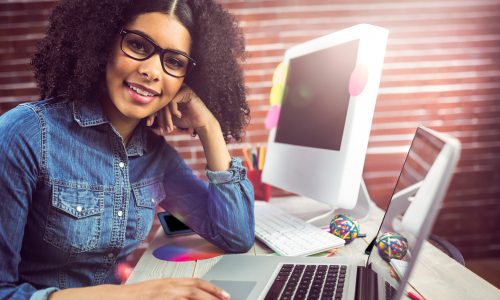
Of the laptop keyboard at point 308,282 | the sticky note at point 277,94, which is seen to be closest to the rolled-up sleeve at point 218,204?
Answer: the laptop keyboard at point 308,282

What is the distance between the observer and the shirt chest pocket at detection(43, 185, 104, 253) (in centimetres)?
86

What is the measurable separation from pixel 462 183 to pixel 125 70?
6.98 ft

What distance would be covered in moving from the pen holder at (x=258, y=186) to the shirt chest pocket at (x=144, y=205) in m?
0.50

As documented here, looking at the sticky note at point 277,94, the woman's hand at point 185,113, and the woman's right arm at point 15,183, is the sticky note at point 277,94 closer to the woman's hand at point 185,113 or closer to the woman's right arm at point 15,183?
the woman's hand at point 185,113

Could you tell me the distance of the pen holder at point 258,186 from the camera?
154 cm

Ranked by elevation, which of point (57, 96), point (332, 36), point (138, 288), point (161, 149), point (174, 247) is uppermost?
point (332, 36)

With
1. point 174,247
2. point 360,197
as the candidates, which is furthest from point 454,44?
point 174,247

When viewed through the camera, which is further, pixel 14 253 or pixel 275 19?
pixel 275 19

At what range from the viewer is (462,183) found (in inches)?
93.6

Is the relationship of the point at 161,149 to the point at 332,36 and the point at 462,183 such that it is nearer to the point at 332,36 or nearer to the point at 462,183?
the point at 332,36

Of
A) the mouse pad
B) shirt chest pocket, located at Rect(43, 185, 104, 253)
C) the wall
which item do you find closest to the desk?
the mouse pad

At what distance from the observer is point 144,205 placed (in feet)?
3.42

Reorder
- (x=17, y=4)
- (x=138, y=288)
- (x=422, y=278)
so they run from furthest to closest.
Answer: (x=17, y=4) < (x=422, y=278) < (x=138, y=288)

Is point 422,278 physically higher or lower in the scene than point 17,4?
lower
